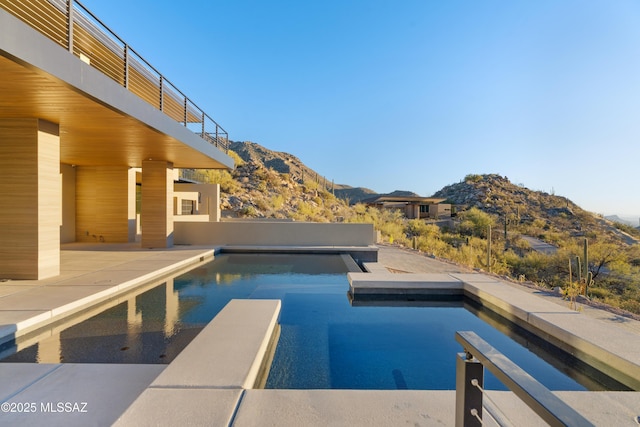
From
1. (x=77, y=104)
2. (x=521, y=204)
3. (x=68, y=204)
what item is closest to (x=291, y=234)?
(x=77, y=104)

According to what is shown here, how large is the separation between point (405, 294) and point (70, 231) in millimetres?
13115

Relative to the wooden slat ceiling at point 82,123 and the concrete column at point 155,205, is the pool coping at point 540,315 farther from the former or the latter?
the concrete column at point 155,205

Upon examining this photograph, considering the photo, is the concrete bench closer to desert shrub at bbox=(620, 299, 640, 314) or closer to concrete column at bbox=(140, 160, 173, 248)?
concrete column at bbox=(140, 160, 173, 248)

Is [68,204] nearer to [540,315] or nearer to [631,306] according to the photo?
[540,315]

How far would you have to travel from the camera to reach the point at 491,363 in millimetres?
1231

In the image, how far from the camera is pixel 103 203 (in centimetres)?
1301

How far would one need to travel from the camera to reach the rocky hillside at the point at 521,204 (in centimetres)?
3684

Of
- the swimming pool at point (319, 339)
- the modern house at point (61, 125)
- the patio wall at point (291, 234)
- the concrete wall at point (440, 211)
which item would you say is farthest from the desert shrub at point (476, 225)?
the swimming pool at point (319, 339)

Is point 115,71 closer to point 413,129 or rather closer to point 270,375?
point 270,375

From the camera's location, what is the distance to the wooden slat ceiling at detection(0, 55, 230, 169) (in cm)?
449

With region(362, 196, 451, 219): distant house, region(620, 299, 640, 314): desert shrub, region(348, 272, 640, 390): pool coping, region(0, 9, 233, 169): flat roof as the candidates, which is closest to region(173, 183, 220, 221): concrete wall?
region(0, 9, 233, 169): flat roof

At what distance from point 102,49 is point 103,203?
273 inches

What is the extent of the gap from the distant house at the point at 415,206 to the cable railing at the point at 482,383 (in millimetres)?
36073

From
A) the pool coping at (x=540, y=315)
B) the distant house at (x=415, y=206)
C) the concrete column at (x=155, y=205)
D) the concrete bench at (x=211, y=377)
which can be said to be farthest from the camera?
the distant house at (x=415, y=206)
